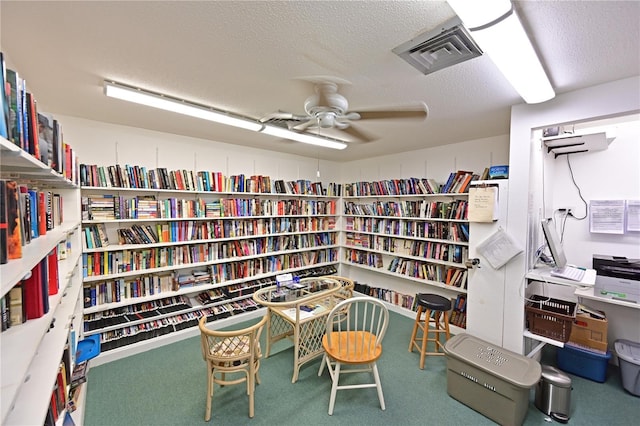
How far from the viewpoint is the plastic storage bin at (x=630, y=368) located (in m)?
2.26

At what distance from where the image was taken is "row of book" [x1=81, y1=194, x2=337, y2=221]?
109 inches

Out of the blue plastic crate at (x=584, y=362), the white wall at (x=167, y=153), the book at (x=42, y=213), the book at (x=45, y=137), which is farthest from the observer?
the white wall at (x=167, y=153)

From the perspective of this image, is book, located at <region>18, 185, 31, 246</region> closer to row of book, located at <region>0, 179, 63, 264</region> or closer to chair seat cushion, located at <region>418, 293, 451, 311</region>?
row of book, located at <region>0, 179, 63, 264</region>

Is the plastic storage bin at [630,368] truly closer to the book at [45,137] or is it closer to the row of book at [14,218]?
the row of book at [14,218]

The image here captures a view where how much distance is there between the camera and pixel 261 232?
393 cm

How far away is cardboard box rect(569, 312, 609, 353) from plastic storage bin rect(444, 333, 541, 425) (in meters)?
1.02

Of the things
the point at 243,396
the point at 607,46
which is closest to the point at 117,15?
the point at 607,46

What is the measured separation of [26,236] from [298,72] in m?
1.62

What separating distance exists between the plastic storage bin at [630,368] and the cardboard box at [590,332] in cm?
12

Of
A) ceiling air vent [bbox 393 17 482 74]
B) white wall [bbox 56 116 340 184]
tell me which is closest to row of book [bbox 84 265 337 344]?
white wall [bbox 56 116 340 184]

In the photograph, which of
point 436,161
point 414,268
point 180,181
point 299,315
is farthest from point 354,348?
point 436,161

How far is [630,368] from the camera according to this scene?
90.0 inches

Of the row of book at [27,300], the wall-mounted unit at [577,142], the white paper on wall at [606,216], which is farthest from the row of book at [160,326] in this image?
the white paper on wall at [606,216]

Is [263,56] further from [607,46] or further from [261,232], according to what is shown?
[261,232]
